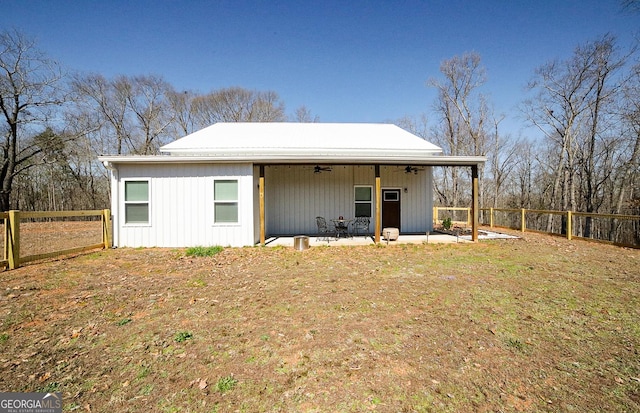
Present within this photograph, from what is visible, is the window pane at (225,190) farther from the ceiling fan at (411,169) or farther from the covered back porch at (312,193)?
the ceiling fan at (411,169)

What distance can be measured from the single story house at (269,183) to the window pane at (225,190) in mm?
35

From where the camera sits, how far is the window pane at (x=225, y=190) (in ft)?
30.3

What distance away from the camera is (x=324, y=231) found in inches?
459

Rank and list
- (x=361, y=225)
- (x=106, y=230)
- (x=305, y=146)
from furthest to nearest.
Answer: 1. (x=305, y=146)
2. (x=361, y=225)
3. (x=106, y=230)

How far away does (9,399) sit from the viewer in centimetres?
233

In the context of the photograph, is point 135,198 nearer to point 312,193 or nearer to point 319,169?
point 312,193

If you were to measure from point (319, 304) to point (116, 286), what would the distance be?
4.11 metres

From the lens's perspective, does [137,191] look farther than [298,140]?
No

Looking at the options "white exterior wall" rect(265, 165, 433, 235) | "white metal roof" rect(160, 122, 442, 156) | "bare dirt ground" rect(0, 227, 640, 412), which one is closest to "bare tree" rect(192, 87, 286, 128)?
"white metal roof" rect(160, 122, 442, 156)

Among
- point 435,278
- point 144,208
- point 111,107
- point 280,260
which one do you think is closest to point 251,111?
point 111,107

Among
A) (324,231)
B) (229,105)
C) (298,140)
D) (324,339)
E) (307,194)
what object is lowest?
(324,339)

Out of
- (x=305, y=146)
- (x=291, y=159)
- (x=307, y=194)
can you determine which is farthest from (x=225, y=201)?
(x=305, y=146)

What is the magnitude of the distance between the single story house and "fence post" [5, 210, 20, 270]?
2.68 metres

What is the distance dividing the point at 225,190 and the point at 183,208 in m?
1.56
